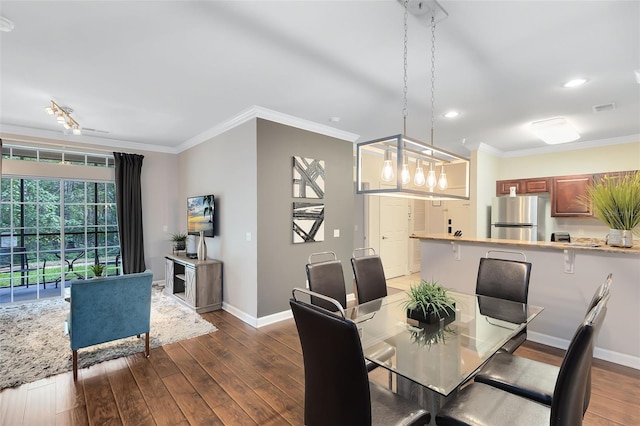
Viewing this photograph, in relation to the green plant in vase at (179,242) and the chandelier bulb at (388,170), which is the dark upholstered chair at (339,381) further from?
the green plant in vase at (179,242)

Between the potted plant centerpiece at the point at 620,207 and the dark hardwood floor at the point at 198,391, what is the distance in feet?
3.84

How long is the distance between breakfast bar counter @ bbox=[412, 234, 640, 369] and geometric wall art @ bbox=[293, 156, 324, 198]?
1917 millimetres

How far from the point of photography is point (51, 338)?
3.33m

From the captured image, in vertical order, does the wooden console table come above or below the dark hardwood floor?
above

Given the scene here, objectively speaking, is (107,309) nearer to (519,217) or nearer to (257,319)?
(257,319)

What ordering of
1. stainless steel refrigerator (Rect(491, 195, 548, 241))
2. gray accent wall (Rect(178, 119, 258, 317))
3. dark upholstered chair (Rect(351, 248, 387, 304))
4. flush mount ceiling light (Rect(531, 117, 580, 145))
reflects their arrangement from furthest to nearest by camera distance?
stainless steel refrigerator (Rect(491, 195, 548, 241))
flush mount ceiling light (Rect(531, 117, 580, 145))
gray accent wall (Rect(178, 119, 258, 317))
dark upholstered chair (Rect(351, 248, 387, 304))

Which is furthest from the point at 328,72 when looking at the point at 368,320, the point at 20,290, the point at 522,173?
the point at 20,290

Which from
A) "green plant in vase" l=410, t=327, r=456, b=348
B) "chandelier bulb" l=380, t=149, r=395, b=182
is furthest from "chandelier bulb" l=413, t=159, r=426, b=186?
"green plant in vase" l=410, t=327, r=456, b=348

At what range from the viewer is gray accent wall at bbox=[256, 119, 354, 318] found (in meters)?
3.75

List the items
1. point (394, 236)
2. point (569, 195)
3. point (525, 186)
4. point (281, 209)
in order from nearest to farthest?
point (281, 209)
point (569, 195)
point (525, 186)
point (394, 236)

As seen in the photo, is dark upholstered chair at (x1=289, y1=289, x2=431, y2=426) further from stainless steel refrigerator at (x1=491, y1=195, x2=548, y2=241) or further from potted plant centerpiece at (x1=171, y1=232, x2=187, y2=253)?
stainless steel refrigerator at (x1=491, y1=195, x2=548, y2=241)

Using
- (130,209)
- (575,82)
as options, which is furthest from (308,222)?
(130,209)

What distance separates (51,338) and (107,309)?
1340 mm

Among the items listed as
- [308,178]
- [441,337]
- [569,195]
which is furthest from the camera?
[569,195]
